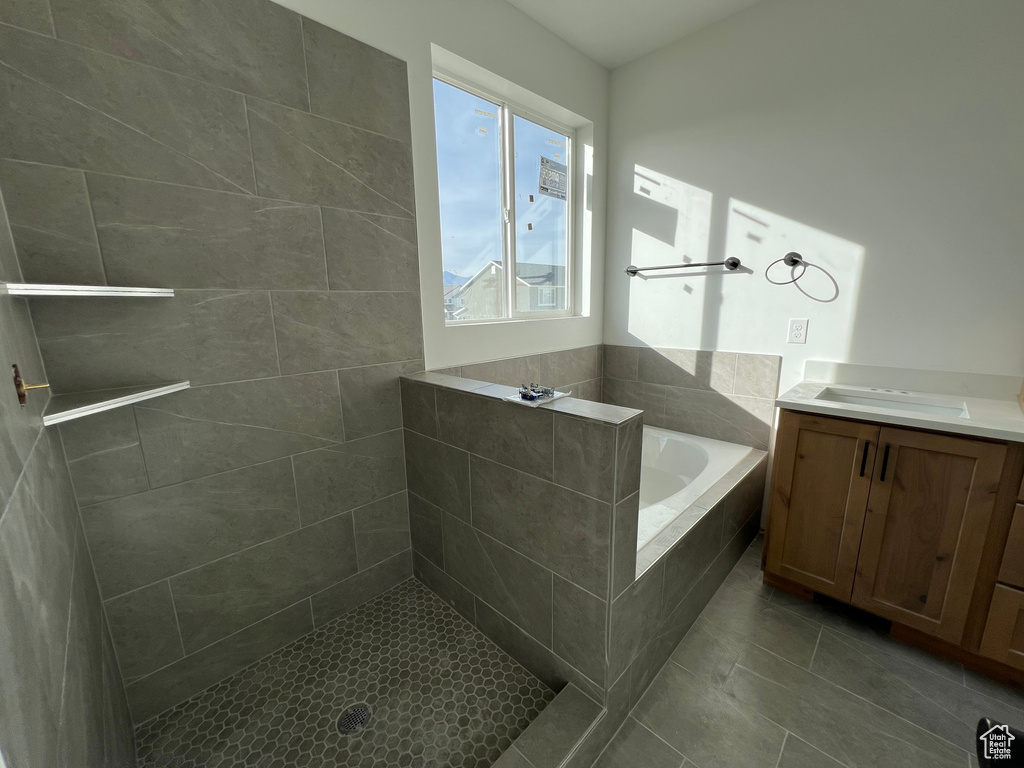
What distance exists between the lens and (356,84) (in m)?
1.58

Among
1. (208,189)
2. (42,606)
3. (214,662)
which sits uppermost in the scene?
(208,189)

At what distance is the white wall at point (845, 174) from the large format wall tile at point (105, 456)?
2.57 meters

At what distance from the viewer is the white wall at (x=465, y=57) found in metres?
1.62

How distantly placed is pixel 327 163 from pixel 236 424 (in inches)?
39.2


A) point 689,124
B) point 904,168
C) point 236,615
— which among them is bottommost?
point 236,615

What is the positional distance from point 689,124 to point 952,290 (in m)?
1.50

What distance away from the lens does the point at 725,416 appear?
8.09 ft

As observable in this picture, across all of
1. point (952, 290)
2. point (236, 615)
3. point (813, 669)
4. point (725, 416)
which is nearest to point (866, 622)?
point (813, 669)

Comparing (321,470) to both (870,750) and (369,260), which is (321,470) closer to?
(369,260)

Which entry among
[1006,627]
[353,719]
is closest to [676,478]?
[1006,627]

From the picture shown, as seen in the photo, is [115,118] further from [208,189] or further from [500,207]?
[500,207]

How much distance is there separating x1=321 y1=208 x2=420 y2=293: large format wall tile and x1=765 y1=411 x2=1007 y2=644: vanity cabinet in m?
1.74

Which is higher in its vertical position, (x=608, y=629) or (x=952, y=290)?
(x=952, y=290)

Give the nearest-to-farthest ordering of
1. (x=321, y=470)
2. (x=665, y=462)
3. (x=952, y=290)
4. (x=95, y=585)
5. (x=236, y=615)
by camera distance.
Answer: (x=95, y=585)
(x=236, y=615)
(x=321, y=470)
(x=952, y=290)
(x=665, y=462)
